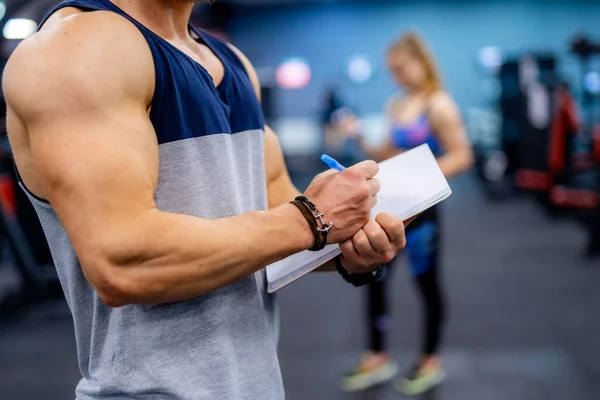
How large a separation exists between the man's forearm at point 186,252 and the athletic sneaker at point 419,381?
6.66 feet

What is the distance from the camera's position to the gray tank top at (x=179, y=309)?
2.56 feet

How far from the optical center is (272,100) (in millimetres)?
9016

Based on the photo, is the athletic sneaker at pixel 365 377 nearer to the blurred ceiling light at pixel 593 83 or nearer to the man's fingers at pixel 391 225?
the man's fingers at pixel 391 225

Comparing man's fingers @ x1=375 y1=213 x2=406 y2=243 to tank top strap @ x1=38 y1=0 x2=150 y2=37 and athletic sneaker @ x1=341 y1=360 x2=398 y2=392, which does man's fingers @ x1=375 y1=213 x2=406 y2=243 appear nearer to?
tank top strap @ x1=38 y1=0 x2=150 y2=37

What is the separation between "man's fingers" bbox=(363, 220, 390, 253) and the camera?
871 mm

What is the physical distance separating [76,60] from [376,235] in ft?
1.50

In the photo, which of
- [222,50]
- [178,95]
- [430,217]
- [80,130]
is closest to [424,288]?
[430,217]

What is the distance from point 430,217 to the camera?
98.2 inches

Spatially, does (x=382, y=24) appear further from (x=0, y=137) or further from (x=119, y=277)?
(x=119, y=277)

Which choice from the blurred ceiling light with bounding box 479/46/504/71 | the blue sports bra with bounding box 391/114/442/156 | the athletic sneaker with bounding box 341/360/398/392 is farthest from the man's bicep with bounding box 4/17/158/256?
the blurred ceiling light with bounding box 479/46/504/71

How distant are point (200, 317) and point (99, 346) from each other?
14 cm

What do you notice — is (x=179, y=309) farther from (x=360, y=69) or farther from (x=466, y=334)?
(x=360, y=69)

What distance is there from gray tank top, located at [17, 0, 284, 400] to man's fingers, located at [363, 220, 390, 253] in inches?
7.4

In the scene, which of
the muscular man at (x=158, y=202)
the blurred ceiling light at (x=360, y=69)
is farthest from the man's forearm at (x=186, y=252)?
the blurred ceiling light at (x=360, y=69)
